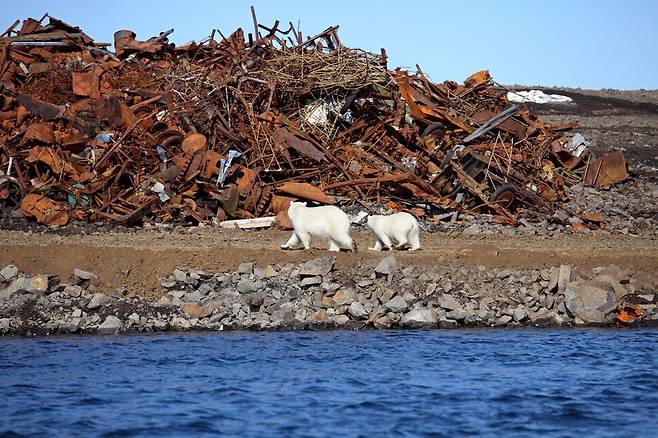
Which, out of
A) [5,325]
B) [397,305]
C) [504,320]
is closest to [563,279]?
[504,320]

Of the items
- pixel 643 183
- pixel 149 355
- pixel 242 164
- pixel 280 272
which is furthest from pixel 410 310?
pixel 643 183

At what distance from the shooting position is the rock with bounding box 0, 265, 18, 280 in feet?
49.6

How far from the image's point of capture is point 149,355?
12.8 m

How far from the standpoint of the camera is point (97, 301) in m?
14.5

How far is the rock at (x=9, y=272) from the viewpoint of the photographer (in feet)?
49.6

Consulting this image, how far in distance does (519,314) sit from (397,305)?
1930mm

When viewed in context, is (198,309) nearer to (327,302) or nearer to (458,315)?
(327,302)

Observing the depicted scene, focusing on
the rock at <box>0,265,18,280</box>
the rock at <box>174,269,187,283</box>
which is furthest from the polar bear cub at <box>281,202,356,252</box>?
the rock at <box>0,265,18,280</box>

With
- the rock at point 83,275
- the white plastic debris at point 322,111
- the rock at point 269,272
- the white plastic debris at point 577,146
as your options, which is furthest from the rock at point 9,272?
the white plastic debris at point 577,146

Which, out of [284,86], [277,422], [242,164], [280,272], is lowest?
[277,422]

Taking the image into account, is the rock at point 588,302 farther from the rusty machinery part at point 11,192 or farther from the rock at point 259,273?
the rusty machinery part at point 11,192

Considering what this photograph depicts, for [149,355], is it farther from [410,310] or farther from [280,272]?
[410,310]

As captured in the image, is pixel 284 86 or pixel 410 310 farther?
pixel 284 86

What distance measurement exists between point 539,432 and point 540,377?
236 cm
